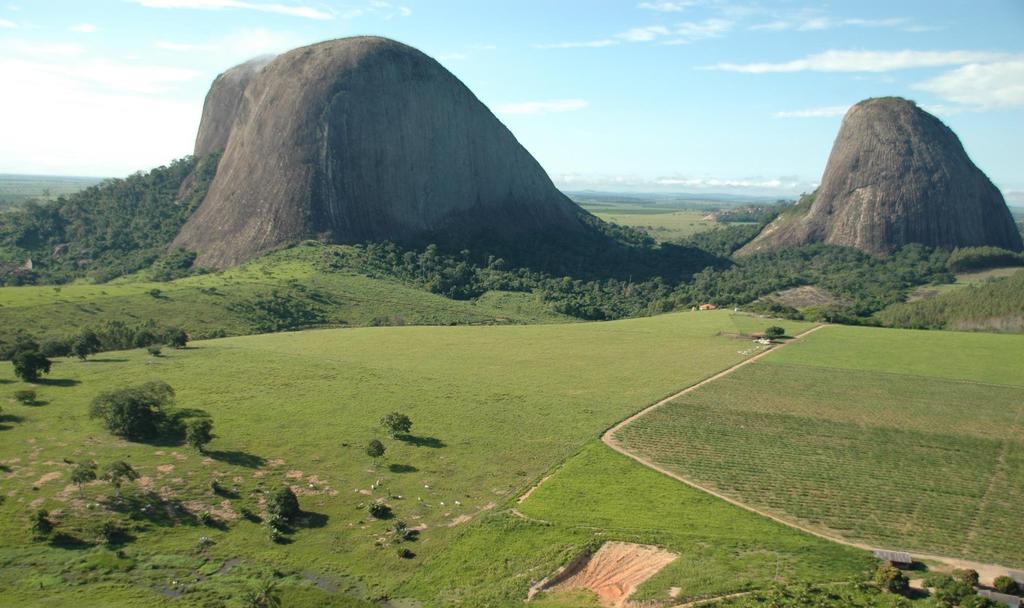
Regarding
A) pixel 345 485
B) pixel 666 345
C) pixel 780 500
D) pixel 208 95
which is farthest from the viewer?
pixel 208 95

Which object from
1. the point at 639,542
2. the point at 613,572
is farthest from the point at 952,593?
the point at 613,572

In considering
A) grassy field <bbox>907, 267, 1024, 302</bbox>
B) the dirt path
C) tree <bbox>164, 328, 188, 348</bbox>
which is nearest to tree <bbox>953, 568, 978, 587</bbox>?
the dirt path

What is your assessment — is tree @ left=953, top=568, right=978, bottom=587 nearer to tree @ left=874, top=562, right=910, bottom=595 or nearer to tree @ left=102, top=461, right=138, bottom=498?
tree @ left=874, top=562, right=910, bottom=595

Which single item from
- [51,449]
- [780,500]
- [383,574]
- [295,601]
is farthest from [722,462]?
[51,449]

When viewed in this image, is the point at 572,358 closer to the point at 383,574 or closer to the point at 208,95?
the point at 383,574

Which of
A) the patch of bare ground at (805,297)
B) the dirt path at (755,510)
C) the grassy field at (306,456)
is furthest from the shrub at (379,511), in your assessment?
the patch of bare ground at (805,297)

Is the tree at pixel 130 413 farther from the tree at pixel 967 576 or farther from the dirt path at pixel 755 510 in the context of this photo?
the tree at pixel 967 576
